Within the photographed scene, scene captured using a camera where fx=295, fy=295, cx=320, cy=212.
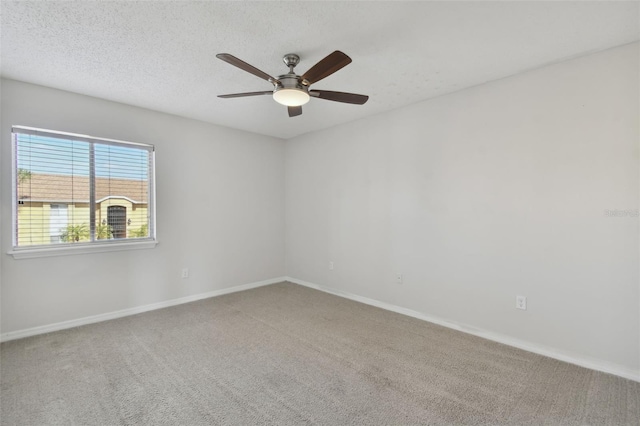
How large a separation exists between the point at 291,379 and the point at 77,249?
8.68 feet

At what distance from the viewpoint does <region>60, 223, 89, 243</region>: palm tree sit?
309 centimetres

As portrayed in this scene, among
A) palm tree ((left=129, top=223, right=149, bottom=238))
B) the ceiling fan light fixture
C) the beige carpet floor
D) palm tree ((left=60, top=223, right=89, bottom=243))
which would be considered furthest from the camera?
palm tree ((left=129, top=223, right=149, bottom=238))

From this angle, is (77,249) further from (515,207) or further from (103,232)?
(515,207)

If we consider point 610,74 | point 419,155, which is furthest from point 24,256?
point 610,74

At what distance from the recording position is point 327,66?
192 cm

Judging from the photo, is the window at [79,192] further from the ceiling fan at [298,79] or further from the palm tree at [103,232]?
the ceiling fan at [298,79]

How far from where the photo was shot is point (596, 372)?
223 cm

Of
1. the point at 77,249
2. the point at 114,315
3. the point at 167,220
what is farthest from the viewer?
the point at 167,220

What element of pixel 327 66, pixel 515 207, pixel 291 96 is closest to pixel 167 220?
pixel 291 96

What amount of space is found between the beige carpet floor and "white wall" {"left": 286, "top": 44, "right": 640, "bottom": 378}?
35 cm

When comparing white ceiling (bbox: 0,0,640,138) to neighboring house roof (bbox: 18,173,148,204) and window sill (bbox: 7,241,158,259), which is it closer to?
neighboring house roof (bbox: 18,173,148,204)

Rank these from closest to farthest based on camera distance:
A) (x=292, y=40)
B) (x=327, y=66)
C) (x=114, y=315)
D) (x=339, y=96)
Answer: (x=327, y=66) < (x=292, y=40) < (x=339, y=96) < (x=114, y=315)

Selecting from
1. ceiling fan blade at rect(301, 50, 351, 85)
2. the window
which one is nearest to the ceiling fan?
ceiling fan blade at rect(301, 50, 351, 85)

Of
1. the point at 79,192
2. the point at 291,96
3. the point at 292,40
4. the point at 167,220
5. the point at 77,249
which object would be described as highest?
the point at 292,40
